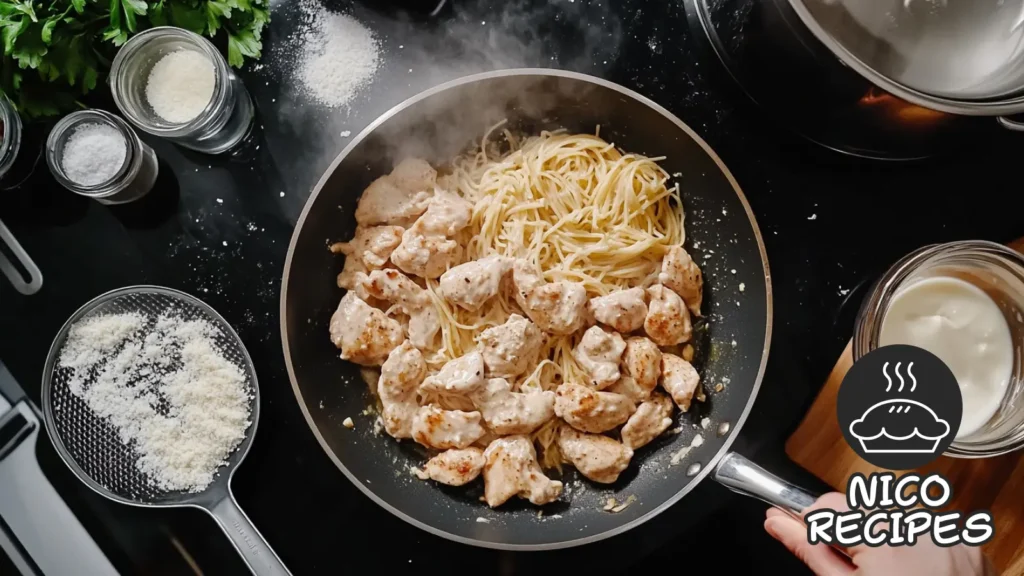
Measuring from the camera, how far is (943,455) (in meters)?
1.88

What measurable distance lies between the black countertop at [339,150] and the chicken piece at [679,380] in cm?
25

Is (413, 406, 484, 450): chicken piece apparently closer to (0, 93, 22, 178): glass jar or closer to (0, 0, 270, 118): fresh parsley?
(0, 0, 270, 118): fresh parsley

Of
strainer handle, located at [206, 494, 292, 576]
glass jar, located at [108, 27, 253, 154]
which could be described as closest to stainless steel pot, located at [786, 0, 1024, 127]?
glass jar, located at [108, 27, 253, 154]

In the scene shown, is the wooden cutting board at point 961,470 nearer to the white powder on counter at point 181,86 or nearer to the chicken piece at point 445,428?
the chicken piece at point 445,428

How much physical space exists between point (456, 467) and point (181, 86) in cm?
130

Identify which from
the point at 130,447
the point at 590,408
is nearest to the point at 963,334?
the point at 590,408

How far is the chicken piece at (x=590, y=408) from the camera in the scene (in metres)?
1.91

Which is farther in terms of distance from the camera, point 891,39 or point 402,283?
point 402,283

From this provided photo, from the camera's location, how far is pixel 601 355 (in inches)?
76.8

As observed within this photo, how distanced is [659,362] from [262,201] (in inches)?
48.5

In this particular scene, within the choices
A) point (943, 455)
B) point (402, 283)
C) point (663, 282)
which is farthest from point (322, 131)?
point (943, 455)

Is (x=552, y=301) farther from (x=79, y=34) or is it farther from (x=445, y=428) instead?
(x=79, y=34)

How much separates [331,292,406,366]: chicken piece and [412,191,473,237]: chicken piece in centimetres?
25

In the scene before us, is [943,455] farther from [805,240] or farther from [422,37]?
[422,37]
